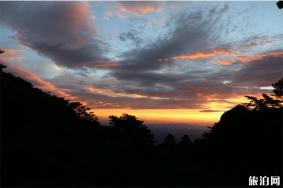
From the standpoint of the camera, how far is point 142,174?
21.6 metres

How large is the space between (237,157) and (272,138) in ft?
14.3

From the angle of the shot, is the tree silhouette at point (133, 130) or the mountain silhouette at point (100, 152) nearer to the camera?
the mountain silhouette at point (100, 152)

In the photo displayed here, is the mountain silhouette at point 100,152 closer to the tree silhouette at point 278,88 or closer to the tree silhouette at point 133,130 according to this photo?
the tree silhouette at point 278,88

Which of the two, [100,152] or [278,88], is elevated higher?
[278,88]

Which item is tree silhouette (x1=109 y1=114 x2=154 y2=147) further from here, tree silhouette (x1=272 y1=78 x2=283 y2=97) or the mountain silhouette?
tree silhouette (x1=272 y1=78 x2=283 y2=97)

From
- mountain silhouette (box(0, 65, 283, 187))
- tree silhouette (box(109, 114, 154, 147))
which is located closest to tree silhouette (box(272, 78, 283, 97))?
mountain silhouette (box(0, 65, 283, 187))

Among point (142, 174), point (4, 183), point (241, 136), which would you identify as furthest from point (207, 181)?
point (4, 183)

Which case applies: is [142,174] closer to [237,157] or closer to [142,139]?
[237,157]

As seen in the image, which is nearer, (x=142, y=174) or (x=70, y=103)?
(x=142, y=174)

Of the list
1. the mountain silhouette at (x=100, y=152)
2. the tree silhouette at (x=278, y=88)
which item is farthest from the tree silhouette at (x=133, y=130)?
the tree silhouette at (x=278, y=88)

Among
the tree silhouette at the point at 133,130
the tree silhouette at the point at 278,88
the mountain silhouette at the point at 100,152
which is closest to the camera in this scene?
the mountain silhouette at the point at 100,152

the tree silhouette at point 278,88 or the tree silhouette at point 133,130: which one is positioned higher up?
the tree silhouette at point 278,88

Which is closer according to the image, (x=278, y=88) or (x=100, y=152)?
(x=100, y=152)

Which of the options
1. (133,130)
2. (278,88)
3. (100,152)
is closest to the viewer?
(100,152)
